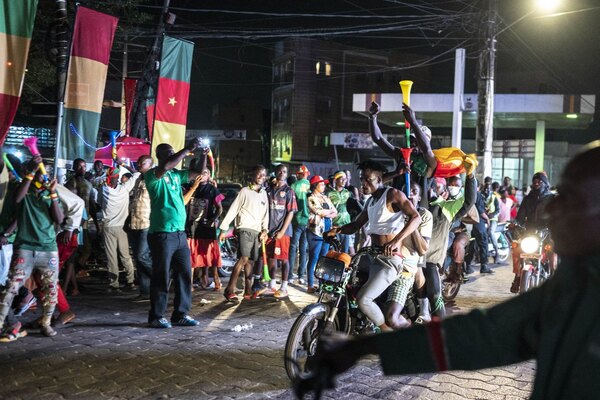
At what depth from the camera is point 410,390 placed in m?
5.21

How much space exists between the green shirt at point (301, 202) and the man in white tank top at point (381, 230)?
179 inches

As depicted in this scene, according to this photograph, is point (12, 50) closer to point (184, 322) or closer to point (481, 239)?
point (184, 322)

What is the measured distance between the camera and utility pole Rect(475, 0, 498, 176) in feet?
55.5

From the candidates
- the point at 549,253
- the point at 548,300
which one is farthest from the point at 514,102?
the point at 548,300

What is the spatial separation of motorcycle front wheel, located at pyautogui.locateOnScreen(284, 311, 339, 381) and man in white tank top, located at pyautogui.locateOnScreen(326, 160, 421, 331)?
1.37 ft

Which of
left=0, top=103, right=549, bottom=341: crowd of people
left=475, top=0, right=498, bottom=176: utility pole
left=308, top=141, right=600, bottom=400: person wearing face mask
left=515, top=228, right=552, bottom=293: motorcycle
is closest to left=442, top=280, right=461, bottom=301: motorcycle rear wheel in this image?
left=0, top=103, right=549, bottom=341: crowd of people

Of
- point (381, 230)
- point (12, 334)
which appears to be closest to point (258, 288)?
point (12, 334)

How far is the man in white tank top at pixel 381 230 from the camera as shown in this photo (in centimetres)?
543

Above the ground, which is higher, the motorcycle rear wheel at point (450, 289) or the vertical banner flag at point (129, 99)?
the vertical banner flag at point (129, 99)

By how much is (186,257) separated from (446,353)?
5752 mm

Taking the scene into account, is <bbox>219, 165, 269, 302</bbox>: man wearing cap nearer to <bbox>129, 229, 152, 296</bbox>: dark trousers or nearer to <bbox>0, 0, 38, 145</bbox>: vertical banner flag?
<bbox>129, 229, 152, 296</bbox>: dark trousers

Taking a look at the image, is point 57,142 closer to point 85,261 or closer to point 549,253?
point 85,261

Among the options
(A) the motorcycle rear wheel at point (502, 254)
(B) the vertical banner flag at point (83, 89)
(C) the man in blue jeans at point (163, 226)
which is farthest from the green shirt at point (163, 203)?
(A) the motorcycle rear wheel at point (502, 254)

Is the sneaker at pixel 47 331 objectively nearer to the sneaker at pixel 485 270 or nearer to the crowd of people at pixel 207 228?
the crowd of people at pixel 207 228
